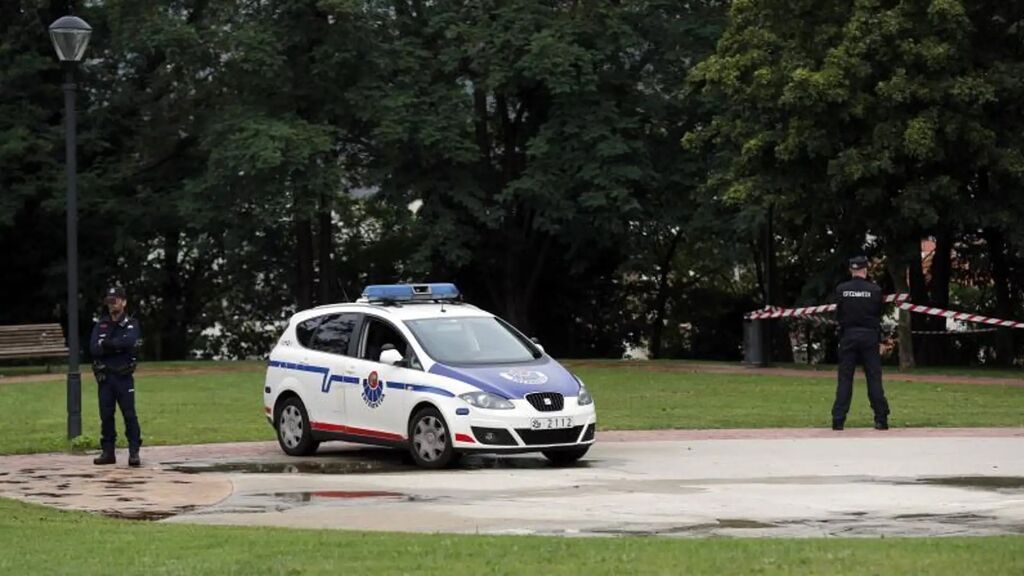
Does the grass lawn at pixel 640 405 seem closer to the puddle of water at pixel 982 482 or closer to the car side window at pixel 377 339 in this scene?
the car side window at pixel 377 339

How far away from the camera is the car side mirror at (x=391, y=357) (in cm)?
1898

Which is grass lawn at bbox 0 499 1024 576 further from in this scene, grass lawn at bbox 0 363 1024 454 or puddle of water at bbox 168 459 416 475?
grass lawn at bbox 0 363 1024 454

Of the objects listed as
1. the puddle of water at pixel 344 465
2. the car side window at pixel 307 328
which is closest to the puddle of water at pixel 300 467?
the puddle of water at pixel 344 465

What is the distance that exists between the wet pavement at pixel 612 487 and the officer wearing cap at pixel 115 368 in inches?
A: 15.6

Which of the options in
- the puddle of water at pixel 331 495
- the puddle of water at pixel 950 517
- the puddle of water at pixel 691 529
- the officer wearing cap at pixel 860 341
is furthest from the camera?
the officer wearing cap at pixel 860 341

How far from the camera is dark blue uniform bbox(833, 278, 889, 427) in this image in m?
21.9

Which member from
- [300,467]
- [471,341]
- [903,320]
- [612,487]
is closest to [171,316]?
[903,320]

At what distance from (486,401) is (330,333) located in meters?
2.79

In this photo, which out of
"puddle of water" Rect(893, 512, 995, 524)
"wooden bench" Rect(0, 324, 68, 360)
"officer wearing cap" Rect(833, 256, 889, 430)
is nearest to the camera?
"puddle of water" Rect(893, 512, 995, 524)

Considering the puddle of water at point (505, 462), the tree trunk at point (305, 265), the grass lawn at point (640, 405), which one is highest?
the tree trunk at point (305, 265)

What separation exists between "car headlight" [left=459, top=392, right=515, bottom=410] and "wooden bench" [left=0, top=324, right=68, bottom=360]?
23.4 metres

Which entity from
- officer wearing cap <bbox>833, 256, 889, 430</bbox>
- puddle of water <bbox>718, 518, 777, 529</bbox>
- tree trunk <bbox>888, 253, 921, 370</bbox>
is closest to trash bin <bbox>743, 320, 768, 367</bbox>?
tree trunk <bbox>888, 253, 921, 370</bbox>

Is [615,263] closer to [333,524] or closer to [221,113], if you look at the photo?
[221,113]

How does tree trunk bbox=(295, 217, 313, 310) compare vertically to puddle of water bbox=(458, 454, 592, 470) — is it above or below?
above
